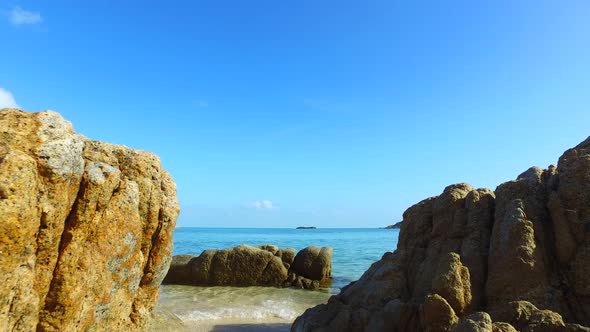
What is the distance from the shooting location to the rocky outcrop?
2358 centimetres

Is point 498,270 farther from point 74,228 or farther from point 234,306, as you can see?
point 234,306

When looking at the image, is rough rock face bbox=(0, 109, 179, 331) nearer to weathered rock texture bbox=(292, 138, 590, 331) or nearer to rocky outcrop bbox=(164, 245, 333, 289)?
weathered rock texture bbox=(292, 138, 590, 331)

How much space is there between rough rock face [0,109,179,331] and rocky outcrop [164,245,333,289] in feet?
54.8

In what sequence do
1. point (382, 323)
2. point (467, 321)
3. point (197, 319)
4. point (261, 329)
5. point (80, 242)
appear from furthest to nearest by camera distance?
point (197, 319) < point (261, 329) < point (382, 323) < point (467, 321) < point (80, 242)

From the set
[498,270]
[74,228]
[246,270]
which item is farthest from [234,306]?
[74,228]

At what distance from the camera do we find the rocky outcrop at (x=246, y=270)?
23.6 metres

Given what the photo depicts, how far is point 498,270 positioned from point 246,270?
17.1 m

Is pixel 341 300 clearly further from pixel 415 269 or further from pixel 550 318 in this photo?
pixel 550 318

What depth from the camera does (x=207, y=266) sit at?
23812 millimetres

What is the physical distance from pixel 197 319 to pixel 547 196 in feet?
39.9

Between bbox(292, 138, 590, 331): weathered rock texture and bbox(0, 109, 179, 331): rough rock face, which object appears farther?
bbox(292, 138, 590, 331): weathered rock texture

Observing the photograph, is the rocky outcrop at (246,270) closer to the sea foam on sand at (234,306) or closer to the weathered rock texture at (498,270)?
the sea foam on sand at (234,306)

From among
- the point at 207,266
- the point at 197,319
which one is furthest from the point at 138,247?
the point at 207,266

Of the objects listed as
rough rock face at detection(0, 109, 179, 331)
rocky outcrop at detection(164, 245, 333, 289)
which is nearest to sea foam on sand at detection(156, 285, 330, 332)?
rocky outcrop at detection(164, 245, 333, 289)
